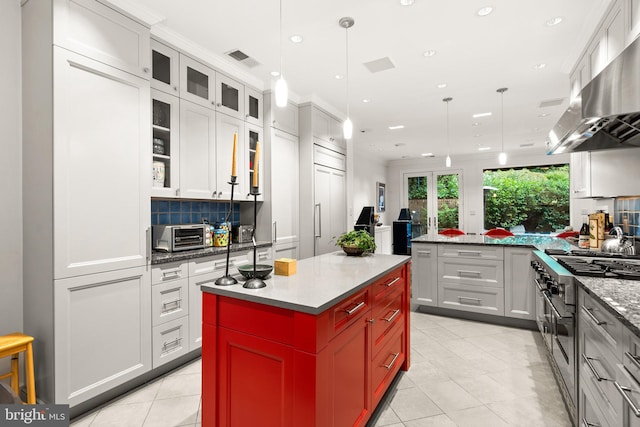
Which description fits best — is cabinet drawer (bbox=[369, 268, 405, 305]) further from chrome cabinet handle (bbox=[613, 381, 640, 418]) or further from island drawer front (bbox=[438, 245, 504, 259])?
island drawer front (bbox=[438, 245, 504, 259])

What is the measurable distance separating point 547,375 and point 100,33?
3982 mm

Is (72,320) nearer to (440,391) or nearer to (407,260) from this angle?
(407,260)

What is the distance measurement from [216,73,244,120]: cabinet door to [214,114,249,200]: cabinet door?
7 cm

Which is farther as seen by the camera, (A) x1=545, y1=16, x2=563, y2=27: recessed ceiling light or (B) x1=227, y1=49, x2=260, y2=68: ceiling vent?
(B) x1=227, y1=49, x2=260, y2=68: ceiling vent

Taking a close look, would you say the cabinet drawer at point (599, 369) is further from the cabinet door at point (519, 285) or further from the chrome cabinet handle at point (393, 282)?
the cabinet door at point (519, 285)

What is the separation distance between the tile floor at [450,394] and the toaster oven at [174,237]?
99 cm

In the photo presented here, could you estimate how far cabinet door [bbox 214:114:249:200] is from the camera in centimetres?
314

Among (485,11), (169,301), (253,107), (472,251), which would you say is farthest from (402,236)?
(169,301)

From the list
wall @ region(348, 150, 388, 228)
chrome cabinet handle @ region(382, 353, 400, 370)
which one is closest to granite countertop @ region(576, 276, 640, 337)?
chrome cabinet handle @ region(382, 353, 400, 370)

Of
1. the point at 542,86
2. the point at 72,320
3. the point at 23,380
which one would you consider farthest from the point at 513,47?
the point at 23,380

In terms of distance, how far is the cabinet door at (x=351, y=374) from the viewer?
4.63 ft

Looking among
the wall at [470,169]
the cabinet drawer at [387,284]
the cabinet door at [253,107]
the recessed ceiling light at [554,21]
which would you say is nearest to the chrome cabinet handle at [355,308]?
the cabinet drawer at [387,284]

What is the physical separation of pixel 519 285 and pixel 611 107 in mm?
2417

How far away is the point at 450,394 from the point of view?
2.24 meters
